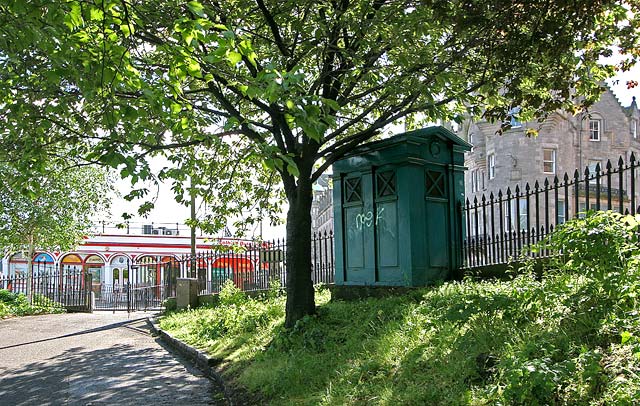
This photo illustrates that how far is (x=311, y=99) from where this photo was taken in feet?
15.6

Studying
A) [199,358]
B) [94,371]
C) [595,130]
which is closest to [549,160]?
[595,130]

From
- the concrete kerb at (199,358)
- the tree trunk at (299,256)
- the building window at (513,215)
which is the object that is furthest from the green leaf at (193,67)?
the building window at (513,215)

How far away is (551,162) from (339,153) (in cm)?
3649

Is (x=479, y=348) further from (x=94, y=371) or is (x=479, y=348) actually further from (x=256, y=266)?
(x=256, y=266)

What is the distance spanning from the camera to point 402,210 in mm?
9430

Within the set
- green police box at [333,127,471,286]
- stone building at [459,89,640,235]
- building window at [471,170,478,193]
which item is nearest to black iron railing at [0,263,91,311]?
green police box at [333,127,471,286]

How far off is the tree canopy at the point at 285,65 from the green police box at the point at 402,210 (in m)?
0.86

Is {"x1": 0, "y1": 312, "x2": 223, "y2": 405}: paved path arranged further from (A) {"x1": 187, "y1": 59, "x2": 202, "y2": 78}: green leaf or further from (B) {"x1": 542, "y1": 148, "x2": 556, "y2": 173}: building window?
(B) {"x1": 542, "y1": 148, "x2": 556, "y2": 173}: building window

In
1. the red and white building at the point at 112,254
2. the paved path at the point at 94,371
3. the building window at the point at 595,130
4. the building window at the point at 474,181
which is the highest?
the building window at the point at 595,130

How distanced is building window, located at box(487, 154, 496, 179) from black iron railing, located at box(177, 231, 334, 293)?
2888 centimetres

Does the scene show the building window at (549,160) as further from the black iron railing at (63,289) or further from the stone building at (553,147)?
the black iron railing at (63,289)

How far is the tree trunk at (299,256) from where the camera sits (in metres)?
8.91

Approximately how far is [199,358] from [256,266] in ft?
20.0

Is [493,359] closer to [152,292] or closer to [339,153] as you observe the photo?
[339,153]
